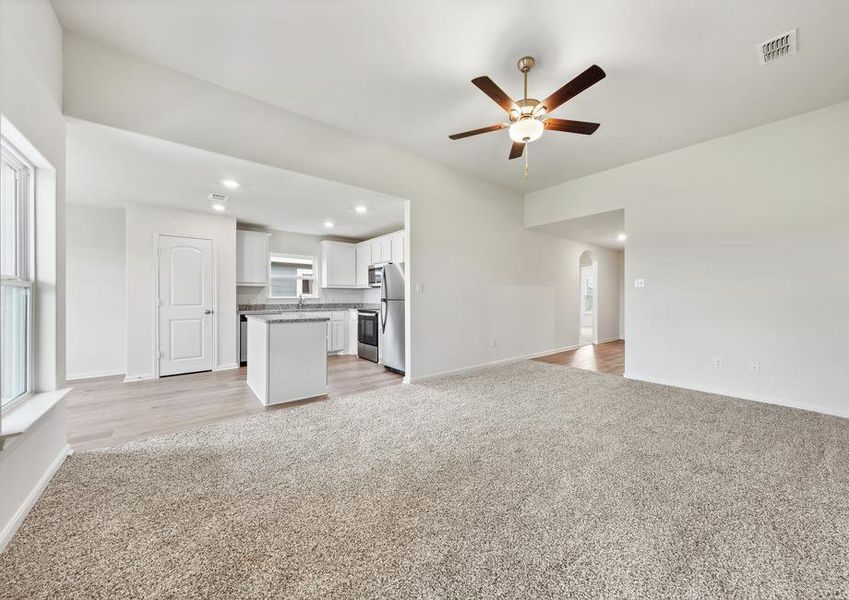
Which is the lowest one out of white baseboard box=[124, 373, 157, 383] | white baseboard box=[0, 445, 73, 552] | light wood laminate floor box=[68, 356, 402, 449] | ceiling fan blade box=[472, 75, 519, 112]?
light wood laminate floor box=[68, 356, 402, 449]

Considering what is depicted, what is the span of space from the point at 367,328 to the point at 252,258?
2.27m

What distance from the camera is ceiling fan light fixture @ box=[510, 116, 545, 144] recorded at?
7.89 feet

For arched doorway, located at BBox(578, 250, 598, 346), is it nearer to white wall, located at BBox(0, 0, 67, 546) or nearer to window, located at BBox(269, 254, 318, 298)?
window, located at BBox(269, 254, 318, 298)

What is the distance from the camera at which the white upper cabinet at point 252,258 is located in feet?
17.9

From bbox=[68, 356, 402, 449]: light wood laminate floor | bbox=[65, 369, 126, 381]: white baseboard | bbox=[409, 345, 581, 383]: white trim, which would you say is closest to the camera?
bbox=[68, 356, 402, 449]: light wood laminate floor

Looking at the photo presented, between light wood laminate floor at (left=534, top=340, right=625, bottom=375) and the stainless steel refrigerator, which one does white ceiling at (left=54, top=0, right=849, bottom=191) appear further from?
light wood laminate floor at (left=534, top=340, right=625, bottom=375)

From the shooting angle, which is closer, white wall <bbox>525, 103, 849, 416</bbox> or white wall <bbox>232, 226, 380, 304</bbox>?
white wall <bbox>525, 103, 849, 416</bbox>

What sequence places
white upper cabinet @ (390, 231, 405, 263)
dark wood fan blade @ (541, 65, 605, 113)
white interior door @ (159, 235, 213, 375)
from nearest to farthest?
1. dark wood fan blade @ (541, 65, 605, 113)
2. white interior door @ (159, 235, 213, 375)
3. white upper cabinet @ (390, 231, 405, 263)

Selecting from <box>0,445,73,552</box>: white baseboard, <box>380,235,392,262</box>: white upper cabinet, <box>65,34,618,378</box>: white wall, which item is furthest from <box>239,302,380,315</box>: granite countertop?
<box>0,445,73,552</box>: white baseboard

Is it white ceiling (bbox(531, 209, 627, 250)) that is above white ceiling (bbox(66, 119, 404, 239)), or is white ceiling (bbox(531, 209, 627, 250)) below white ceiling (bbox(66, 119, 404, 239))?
below

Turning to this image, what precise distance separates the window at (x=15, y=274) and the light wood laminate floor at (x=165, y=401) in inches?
37.1

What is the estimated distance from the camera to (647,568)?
1.28 meters

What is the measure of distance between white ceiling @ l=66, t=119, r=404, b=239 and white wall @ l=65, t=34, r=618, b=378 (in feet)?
0.50

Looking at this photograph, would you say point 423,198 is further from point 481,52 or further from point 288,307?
point 288,307
